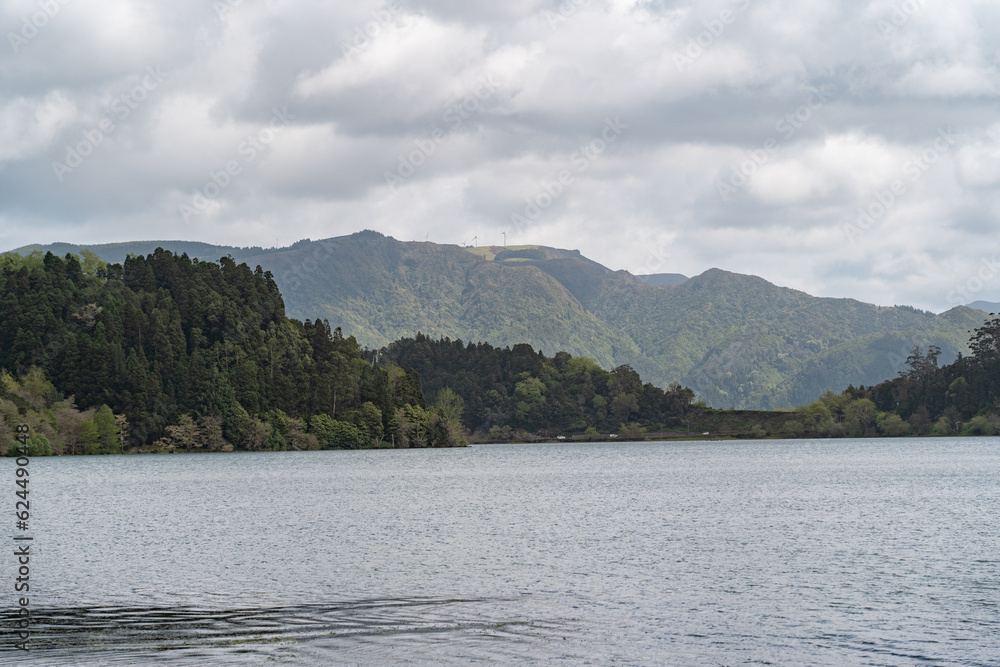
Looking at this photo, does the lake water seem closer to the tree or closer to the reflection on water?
the reflection on water

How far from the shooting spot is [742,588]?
120 feet

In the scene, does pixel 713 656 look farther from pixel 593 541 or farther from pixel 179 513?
pixel 179 513

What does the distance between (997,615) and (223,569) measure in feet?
102

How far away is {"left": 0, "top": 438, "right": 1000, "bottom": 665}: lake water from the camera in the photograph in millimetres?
27078

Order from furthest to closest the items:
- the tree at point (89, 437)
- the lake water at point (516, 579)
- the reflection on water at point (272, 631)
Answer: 1. the tree at point (89, 437)
2. the lake water at point (516, 579)
3. the reflection on water at point (272, 631)

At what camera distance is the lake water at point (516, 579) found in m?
27.1

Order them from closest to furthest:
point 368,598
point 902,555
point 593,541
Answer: point 368,598
point 902,555
point 593,541

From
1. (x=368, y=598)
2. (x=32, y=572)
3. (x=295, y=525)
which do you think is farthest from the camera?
(x=295, y=525)

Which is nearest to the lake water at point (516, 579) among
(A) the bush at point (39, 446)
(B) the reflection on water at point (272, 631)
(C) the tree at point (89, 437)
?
(B) the reflection on water at point (272, 631)

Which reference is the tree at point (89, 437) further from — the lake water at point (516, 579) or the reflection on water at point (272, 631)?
the reflection on water at point (272, 631)

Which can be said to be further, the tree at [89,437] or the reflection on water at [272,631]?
the tree at [89,437]

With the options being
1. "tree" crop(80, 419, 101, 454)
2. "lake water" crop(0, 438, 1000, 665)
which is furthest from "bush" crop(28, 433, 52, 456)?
"lake water" crop(0, 438, 1000, 665)

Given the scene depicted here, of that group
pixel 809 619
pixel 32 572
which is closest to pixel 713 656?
pixel 809 619

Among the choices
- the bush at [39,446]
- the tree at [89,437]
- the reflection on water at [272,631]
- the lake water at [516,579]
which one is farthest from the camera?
the tree at [89,437]
